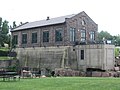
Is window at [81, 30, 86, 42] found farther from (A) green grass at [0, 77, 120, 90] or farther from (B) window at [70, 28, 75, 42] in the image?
(A) green grass at [0, 77, 120, 90]

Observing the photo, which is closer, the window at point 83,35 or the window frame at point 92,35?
the window at point 83,35

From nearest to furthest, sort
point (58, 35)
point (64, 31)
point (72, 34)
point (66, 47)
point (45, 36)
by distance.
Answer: point (66, 47) → point (64, 31) → point (72, 34) → point (58, 35) → point (45, 36)

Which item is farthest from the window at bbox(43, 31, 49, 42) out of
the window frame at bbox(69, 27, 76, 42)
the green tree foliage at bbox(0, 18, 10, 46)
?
the green tree foliage at bbox(0, 18, 10, 46)

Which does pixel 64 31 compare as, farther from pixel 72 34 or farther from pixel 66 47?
pixel 66 47

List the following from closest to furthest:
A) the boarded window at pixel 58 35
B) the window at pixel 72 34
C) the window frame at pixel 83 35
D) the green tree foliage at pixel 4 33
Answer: the window at pixel 72 34 → the boarded window at pixel 58 35 → the window frame at pixel 83 35 → the green tree foliage at pixel 4 33

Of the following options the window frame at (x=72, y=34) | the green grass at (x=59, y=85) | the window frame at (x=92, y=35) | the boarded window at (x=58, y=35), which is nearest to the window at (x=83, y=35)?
the window frame at (x=92, y=35)

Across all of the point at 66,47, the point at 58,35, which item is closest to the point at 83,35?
the point at 58,35

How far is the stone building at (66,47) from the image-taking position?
4428 cm

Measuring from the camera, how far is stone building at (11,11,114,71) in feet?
145

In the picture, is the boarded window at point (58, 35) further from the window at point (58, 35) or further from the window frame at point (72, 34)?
the window frame at point (72, 34)

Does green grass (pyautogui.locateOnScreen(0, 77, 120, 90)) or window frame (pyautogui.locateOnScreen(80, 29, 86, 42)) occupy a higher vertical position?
window frame (pyautogui.locateOnScreen(80, 29, 86, 42))

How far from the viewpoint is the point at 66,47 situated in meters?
47.1

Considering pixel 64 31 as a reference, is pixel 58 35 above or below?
below

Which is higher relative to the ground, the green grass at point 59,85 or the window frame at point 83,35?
the window frame at point 83,35
